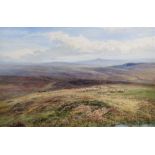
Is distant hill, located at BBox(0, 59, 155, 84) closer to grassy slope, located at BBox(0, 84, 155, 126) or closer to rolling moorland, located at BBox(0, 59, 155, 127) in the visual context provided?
rolling moorland, located at BBox(0, 59, 155, 127)

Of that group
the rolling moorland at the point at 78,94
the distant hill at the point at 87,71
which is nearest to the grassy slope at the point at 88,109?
the rolling moorland at the point at 78,94

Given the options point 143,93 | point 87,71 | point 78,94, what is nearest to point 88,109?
point 78,94

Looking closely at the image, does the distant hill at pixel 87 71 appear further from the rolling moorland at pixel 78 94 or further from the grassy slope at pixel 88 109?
the grassy slope at pixel 88 109

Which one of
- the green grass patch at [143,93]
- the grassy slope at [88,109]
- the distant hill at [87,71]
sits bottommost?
the grassy slope at [88,109]

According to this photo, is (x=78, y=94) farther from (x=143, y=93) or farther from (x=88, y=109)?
(x=143, y=93)

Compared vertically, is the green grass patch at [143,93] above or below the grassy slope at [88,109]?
above

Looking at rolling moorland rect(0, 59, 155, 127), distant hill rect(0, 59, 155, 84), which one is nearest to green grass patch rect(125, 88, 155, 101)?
rolling moorland rect(0, 59, 155, 127)
